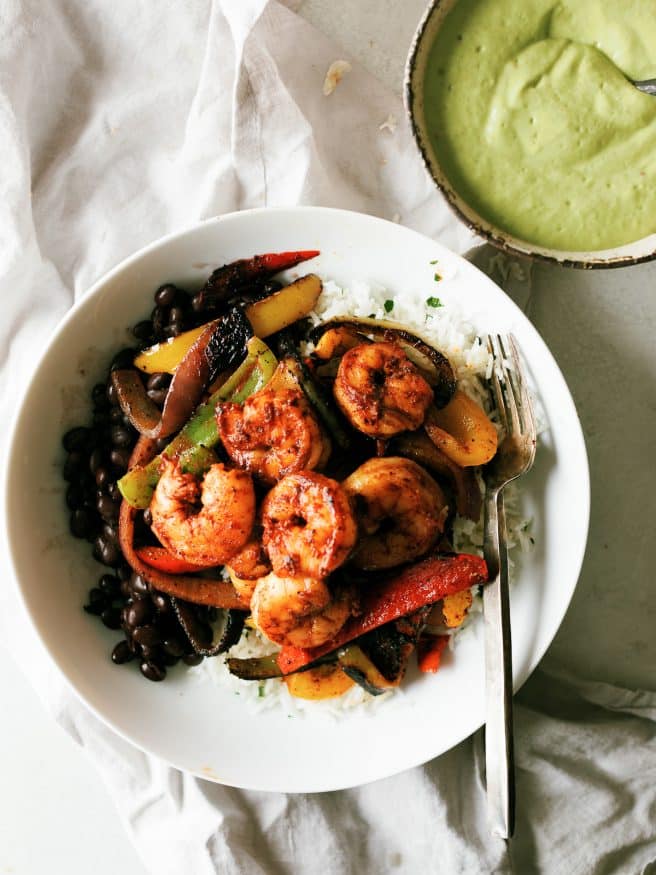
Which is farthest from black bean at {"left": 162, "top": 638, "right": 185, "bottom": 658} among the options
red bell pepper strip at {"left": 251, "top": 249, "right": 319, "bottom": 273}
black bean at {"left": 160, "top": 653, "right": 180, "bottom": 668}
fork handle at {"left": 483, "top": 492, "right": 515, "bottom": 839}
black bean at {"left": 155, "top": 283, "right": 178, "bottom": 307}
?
red bell pepper strip at {"left": 251, "top": 249, "right": 319, "bottom": 273}

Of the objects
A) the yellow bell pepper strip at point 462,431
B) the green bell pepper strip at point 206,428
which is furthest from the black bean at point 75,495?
the yellow bell pepper strip at point 462,431

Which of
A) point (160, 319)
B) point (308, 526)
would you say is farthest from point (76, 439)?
point (308, 526)

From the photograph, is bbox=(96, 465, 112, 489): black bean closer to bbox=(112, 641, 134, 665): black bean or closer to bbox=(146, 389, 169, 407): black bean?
bbox=(146, 389, 169, 407): black bean

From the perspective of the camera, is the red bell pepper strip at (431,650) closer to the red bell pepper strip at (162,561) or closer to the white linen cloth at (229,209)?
the white linen cloth at (229,209)

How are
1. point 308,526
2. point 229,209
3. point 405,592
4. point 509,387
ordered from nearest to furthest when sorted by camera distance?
point 308,526
point 405,592
point 509,387
point 229,209

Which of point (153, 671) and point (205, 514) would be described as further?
point (153, 671)

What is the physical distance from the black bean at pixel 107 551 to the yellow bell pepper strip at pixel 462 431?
→ 1081mm

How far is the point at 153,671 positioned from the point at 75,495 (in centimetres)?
63

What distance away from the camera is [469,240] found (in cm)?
309

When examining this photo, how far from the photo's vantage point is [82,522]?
2.89 meters

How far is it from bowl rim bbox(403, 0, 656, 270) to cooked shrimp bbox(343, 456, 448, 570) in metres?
0.68

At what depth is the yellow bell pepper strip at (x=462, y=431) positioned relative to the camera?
2.63m

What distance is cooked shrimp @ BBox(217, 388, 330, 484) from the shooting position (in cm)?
249

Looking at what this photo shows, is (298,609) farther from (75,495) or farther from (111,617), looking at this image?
(75,495)
